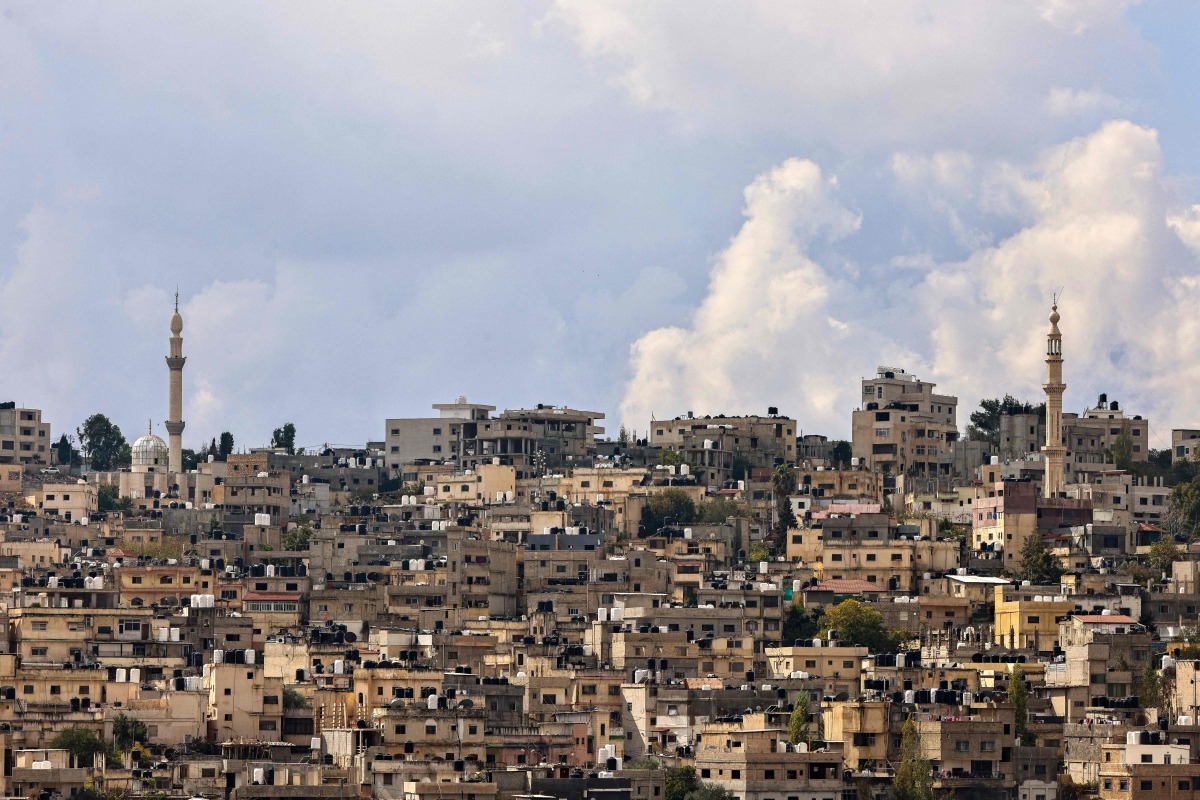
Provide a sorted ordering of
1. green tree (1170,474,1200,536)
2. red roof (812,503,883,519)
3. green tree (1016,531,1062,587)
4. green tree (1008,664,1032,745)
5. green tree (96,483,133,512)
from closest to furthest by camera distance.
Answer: green tree (1008,664,1032,745), green tree (1016,531,1062,587), red roof (812,503,883,519), green tree (1170,474,1200,536), green tree (96,483,133,512)

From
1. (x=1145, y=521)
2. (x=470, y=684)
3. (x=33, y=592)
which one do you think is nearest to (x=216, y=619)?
(x=33, y=592)

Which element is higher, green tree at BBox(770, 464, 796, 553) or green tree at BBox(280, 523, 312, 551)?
green tree at BBox(770, 464, 796, 553)

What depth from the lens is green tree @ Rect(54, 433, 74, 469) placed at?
5851 inches

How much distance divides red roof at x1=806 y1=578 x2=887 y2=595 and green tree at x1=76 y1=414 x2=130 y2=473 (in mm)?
50085

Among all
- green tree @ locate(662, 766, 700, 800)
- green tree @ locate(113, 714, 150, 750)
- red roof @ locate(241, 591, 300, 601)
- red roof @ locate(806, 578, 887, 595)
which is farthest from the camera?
red roof @ locate(806, 578, 887, 595)

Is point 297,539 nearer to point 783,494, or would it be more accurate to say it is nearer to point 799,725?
point 783,494

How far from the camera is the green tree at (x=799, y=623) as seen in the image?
10094 centimetres

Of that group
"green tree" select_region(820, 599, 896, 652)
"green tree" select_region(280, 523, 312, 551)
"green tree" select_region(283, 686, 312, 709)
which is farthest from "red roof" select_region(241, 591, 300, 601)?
"green tree" select_region(283, 686, 312, 709)

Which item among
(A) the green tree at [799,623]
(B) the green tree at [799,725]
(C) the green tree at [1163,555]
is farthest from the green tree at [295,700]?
(C) the green tree at [1163,555]

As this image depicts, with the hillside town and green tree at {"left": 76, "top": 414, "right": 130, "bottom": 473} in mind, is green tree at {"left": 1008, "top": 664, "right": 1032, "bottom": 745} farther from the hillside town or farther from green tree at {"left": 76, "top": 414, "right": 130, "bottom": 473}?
green tree at {"left": 76, "top": 414, "right": 130, "bottom": 473}

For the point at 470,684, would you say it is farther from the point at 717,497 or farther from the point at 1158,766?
the point at 717,497

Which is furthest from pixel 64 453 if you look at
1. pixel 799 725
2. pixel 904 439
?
pixel 799 725

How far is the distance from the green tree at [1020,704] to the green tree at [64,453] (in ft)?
225

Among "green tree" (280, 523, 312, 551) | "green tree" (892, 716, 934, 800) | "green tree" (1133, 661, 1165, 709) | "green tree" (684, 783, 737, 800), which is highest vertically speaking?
"green tree" (280, 523, 312, 551)
